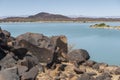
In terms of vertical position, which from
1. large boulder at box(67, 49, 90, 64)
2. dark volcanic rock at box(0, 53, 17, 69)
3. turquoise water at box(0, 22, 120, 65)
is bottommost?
turquoise water at box(0, 22, 120, 65)

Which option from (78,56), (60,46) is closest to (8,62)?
A: (60,46)

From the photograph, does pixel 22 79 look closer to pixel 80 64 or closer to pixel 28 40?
pixel 28 40

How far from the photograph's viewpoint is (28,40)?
84.4ft

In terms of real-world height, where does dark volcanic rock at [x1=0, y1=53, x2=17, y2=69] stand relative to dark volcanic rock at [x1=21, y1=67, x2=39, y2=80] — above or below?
above

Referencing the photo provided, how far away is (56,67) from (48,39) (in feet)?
7.10

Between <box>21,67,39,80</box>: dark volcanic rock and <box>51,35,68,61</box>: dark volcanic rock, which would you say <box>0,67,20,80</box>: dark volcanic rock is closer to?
<box>21,67,39,80</box>: dark volcanic rock

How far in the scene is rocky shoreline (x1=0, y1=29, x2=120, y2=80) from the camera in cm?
2241

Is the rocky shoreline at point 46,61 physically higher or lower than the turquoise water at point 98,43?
higher

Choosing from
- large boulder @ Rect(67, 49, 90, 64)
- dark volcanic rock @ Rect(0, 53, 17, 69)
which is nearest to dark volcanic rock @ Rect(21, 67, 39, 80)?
dark volcanic rock @ Rect(0, 53, 17, 69)

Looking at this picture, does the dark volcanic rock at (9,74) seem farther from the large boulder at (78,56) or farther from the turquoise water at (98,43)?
the turquoise water at (98,43)

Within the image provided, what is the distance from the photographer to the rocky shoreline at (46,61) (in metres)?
22.4

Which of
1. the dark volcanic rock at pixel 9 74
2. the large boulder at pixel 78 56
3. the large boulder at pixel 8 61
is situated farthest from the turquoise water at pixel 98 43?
the dark volcanic rock at pixel 9 74

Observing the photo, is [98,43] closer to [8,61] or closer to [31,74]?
[8,61]

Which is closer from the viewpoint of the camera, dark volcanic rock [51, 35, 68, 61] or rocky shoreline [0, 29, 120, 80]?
rocky shoreline [0, 29, 120, 80]
